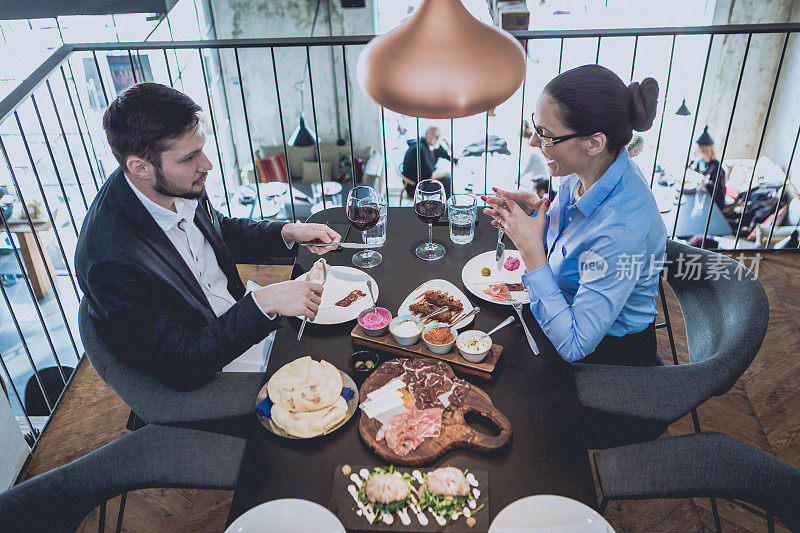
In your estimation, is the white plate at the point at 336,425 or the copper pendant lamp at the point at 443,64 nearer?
the copper pendant lamp at the point at 443,64

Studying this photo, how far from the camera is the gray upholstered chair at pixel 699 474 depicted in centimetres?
123

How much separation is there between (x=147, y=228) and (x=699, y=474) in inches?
56.0

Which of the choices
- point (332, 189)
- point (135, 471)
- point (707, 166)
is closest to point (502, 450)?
point (135, 471)

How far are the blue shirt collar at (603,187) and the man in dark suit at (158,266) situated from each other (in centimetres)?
76

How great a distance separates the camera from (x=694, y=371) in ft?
4.68

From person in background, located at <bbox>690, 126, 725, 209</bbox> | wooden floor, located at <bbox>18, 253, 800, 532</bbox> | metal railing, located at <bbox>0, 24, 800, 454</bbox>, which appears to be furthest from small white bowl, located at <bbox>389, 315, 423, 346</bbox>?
person in background, located at <bbox>690, 126, 725, 209</bbox>

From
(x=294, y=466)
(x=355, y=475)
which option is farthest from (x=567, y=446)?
(x=294, y=466)

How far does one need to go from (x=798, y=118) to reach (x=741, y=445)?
9006 mm

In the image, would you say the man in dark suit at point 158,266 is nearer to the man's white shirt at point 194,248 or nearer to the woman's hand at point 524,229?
the man's white shirt at point 194,248

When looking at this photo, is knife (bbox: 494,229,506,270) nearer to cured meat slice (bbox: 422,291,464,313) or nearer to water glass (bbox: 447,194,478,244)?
water glass (bbox: 447,194,478,244)

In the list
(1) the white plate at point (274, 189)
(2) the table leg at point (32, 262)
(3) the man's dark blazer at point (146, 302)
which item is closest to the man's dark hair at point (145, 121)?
(3) the man's dark blazer at point (146, 302)

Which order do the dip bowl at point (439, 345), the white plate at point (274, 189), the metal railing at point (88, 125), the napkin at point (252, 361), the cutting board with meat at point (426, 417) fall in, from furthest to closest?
the white plate at point (274, 189) → the metal railing at point (88, 125) → the napkin at point (252, 361) → the dip bowl at point (439, 345) → the cutting board with meat at point (426, 417)

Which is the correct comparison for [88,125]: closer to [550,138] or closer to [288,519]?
[550,138]

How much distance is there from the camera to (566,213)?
5.86 ft
